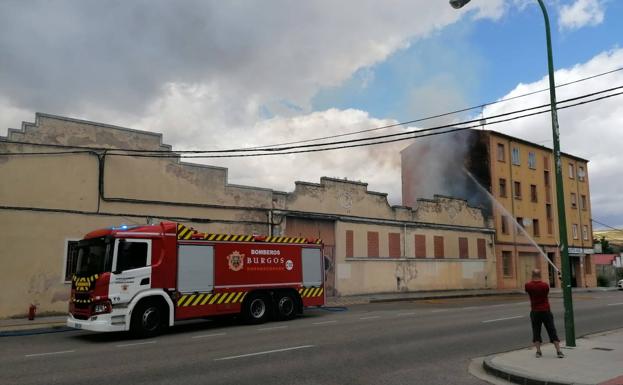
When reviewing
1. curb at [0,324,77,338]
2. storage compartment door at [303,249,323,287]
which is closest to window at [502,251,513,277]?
storage compartment door at [303,249,323,287]

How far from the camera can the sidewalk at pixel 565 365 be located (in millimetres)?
7602

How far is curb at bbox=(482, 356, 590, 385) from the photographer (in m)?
7.51

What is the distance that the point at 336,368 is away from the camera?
8742mm

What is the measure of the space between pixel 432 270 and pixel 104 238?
23701 millimetres

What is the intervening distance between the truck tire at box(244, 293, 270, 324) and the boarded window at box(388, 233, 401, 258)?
49.1 ft

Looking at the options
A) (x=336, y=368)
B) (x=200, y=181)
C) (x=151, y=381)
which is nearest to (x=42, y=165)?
(x=200, y=181)

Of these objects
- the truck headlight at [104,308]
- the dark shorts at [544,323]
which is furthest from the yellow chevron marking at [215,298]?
the dark shorts at [544,323]

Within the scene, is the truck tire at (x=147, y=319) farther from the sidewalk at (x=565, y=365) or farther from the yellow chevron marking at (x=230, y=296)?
the sidewalk at (x=565, y=365)

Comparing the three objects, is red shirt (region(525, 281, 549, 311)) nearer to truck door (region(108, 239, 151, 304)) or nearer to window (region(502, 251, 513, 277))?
truck door (region(108, 239, 151, 304))

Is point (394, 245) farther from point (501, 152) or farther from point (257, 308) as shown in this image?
point (257, 308)

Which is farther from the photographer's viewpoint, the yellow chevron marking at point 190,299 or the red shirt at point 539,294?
the yellow chevron marking at point 190,299

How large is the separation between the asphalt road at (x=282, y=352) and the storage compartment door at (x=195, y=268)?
4.14 feet

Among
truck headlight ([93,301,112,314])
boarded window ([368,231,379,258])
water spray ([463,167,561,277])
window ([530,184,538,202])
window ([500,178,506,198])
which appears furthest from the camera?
window ([530,184,538,202])

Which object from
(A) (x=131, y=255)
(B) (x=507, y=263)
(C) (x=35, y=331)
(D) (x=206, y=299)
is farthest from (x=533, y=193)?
(C) (x=35, y=331)
